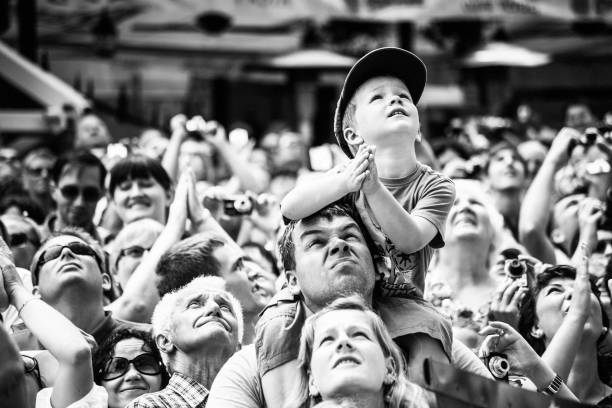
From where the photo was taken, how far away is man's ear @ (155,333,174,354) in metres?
5.41

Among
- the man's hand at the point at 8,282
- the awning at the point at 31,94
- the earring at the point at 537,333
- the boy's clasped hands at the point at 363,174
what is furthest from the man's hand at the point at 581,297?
the awning at the point at 31,94

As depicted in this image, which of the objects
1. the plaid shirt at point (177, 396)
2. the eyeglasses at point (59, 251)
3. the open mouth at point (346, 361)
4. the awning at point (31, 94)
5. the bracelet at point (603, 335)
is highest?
the open mouth at point (346, 361)

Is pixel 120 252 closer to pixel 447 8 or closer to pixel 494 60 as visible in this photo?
pixel 447 8

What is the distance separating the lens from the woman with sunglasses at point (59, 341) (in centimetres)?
469

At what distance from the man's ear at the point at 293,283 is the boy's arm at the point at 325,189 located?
23cm

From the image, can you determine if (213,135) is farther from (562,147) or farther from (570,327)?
(570,327)

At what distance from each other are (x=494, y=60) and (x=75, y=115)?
5.62 meters

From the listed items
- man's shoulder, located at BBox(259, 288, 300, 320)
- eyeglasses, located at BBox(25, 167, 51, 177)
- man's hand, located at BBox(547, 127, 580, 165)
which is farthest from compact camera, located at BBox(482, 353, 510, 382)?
eyeglasses, located at BBox(25, 167, 51, 177)

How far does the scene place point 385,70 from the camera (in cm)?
462

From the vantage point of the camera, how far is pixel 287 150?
1109 centimetres

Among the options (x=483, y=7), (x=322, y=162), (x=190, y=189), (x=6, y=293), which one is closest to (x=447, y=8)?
(x=483, y=7)

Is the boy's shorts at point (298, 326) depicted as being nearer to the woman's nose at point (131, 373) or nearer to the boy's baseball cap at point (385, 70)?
the boy's baseball cap at point (385, 70)

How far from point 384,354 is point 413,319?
0.38 metres

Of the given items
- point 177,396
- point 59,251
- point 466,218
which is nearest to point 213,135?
point 466,218
